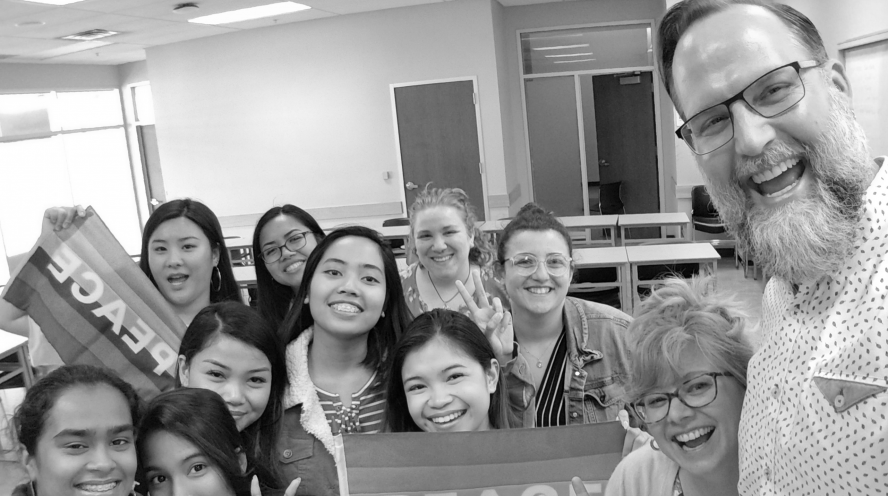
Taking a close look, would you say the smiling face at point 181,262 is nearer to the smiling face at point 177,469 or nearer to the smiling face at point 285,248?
the smiling face at point 285,248

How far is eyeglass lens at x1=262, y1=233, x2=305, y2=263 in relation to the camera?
2.78m

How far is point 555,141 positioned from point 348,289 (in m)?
8.78

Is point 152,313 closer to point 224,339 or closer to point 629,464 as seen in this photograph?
point 224,339

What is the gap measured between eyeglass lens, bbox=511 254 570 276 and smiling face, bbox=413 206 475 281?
0.73m

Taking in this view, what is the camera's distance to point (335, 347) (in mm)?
1937

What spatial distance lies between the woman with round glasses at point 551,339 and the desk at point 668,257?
2921mm

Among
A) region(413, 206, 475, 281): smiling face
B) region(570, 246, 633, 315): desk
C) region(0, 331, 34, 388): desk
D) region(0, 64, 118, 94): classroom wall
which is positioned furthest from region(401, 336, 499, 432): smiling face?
region(0, 64, 118, 94): classroom wall

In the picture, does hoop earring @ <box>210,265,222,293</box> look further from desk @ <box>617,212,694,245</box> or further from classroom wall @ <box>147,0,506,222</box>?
classroom wall @ <box>147,0,506,222</box>

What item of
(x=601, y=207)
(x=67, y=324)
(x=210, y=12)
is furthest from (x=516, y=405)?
(x=601, y=207)

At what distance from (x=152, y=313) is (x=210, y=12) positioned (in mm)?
6506

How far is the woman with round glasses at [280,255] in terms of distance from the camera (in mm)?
2762

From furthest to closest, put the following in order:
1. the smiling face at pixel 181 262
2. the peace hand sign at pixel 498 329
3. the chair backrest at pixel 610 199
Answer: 1. the chair backrest at pixel 610 199
2. the smiling face at pixel 181 262
3. the peace hand sign at pixel 498 329

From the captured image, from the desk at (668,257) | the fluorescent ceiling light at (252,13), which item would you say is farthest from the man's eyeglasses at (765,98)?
the fluorescent ceiling light at (252,13)

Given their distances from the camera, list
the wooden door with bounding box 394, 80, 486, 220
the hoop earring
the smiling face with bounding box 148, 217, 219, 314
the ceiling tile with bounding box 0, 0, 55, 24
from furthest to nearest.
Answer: the wooden door with bounding box 394, 80, 486, 220, the ceiling tile with bounding box 0, 0, 55, 24, the hoop earring, the smiling face with bounding box 148, 217, 219, 314
